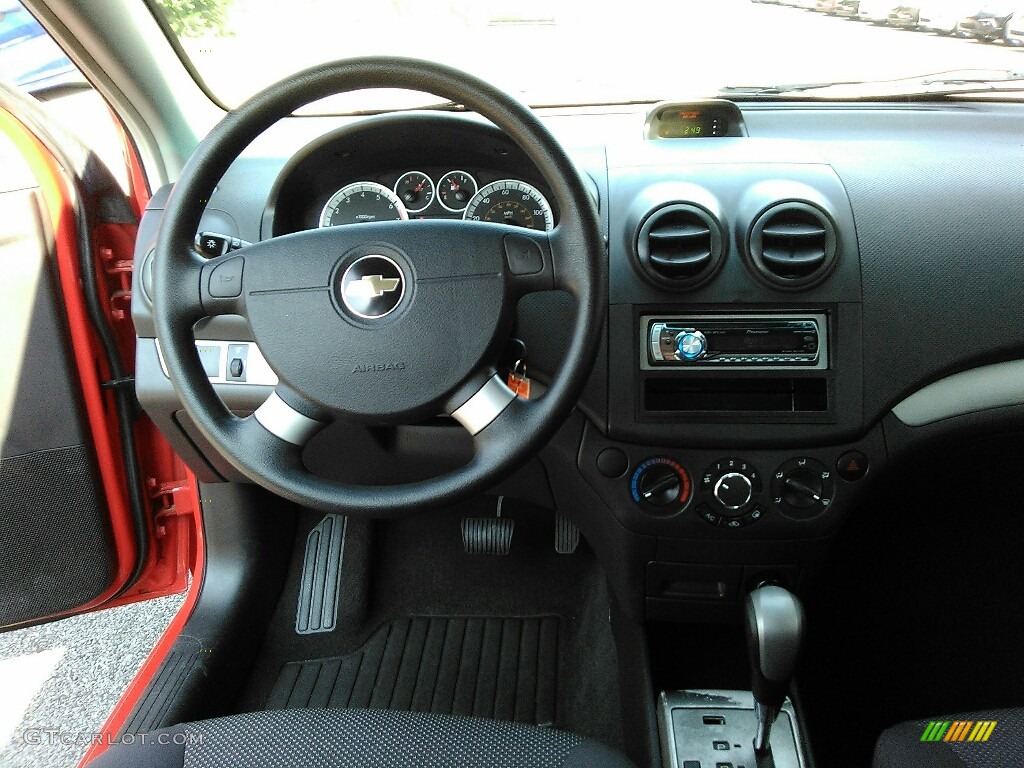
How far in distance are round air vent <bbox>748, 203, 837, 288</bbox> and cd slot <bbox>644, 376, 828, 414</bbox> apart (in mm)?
165

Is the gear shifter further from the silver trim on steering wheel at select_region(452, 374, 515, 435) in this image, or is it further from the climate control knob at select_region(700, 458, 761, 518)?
the silver trim on steering wheel at select_region(452, 374, 515, 435)

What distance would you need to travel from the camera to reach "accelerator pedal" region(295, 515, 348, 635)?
1.92 metres

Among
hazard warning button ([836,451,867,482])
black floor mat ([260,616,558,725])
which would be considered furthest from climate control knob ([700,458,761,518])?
black floor mat ([260,616,558,725])

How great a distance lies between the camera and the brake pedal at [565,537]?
1988 millimetres

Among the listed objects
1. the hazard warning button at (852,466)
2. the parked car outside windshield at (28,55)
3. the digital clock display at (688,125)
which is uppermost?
the parked car outside windshield at (28,55)

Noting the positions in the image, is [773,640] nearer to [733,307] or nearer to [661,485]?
[661,485]

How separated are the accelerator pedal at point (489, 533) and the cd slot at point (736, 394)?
717 mm

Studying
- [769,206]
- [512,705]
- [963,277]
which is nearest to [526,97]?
[769,206]

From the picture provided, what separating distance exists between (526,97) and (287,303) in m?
0.80

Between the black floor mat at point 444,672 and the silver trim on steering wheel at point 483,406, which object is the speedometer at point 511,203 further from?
the black floor mat at point 444,672

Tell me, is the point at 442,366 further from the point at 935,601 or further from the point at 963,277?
the point at 935,601

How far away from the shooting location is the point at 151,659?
1.63 meters

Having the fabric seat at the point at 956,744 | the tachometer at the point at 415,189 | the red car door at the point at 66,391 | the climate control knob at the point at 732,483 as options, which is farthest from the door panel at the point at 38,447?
the fabric seat at the point at 956,744

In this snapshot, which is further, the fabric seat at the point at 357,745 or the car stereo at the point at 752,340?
the car stereo at the point at 752,340
